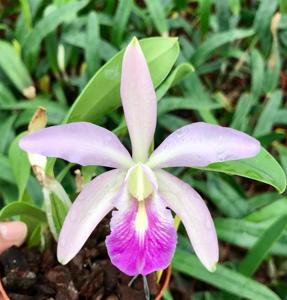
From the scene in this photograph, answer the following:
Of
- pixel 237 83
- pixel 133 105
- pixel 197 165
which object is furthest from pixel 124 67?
pixel 237 83

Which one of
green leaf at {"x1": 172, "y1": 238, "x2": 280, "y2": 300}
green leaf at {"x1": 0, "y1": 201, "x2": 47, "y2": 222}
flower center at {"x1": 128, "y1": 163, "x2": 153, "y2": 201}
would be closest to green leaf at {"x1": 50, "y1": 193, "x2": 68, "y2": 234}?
green leaf at {"x1": 0, "y1": 201, "x2": 47, "y2": 222}

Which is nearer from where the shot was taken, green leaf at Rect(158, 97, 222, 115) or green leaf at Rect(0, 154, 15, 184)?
green leaf at Rect(0, 154, 15, 184)

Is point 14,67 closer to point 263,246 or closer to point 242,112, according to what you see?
point 242,112

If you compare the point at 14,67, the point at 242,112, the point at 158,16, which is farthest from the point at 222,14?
the point at 14,67

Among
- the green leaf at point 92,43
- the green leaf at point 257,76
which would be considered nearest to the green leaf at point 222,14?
the green leaf at point 257,76

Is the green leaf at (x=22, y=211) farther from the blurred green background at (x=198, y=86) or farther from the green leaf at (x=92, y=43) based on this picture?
the green leaf at (x=92, y=43)

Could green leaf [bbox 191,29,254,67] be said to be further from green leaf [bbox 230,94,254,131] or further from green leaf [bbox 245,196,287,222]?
green leaf [bbox 245,196,287,222]
